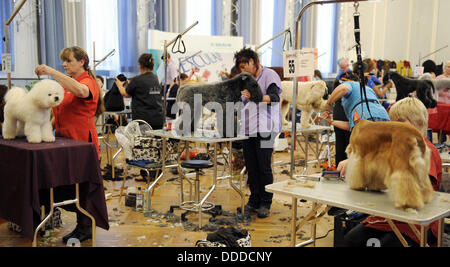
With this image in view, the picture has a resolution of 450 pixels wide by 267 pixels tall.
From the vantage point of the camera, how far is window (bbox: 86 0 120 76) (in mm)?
7328

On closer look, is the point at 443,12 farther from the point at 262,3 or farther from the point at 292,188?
the point at 292,188

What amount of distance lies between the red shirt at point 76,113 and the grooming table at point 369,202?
62.1 inches

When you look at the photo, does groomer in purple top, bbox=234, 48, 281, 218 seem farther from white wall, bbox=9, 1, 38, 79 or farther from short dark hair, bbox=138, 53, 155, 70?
white wall, bbox=9, 1, 38, 79

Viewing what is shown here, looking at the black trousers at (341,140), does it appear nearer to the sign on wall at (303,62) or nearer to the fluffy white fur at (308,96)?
the fluffy white fur at (308,96)

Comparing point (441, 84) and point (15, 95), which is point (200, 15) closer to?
point (441, 84)

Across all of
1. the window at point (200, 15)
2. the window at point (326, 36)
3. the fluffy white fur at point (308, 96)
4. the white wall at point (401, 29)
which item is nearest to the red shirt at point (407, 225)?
the fluffy white fur at point (308, 96)

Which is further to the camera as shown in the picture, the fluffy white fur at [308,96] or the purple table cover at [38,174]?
the fluffy white fur at [308,96]


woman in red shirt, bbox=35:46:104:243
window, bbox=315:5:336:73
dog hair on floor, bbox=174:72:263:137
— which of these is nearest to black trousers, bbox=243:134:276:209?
dog hair on floor, bbox=174:72:263:137

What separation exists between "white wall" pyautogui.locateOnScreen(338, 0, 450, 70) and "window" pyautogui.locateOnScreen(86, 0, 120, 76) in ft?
16.4

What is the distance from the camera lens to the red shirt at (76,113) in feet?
9.73

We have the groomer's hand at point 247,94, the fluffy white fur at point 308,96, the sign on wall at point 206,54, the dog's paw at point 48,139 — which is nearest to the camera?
the dog's paw at point 48,139

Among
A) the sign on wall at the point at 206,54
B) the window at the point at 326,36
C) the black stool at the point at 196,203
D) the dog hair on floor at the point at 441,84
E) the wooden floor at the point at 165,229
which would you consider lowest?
the wooden floor at the point at 165,229

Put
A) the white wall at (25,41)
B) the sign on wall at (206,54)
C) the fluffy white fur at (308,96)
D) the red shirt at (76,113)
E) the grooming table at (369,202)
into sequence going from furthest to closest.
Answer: the sign on wall at (206,54) < the white wall at (25,41) < the fluffy white fur at (308,96) < the red shirt at (76,113) < the grooming table at (369,202)

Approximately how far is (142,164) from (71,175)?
1391mm
